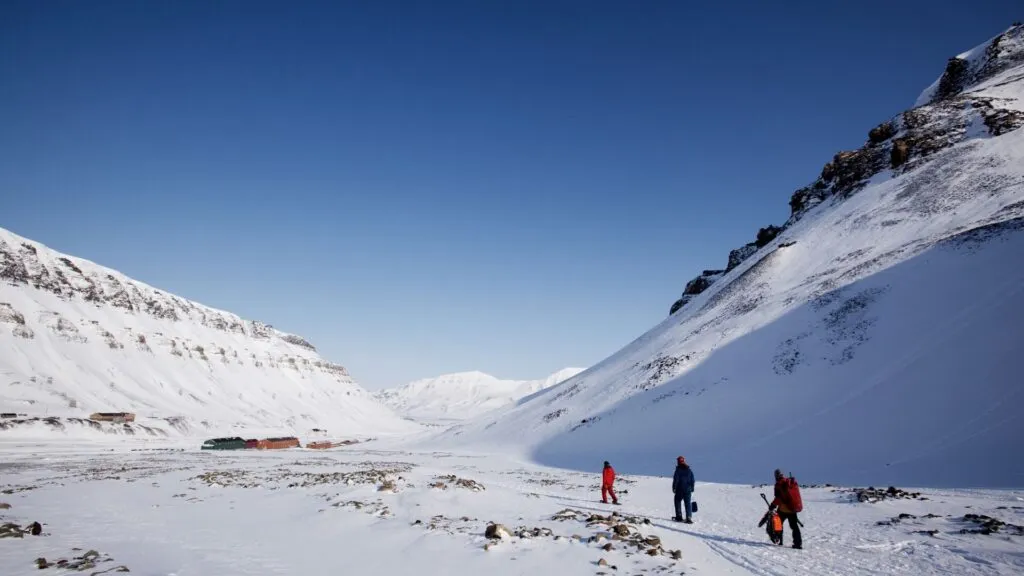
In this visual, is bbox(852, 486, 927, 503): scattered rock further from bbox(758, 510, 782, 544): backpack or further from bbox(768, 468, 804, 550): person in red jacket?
bbox(758, 510, 782, 544): backpack

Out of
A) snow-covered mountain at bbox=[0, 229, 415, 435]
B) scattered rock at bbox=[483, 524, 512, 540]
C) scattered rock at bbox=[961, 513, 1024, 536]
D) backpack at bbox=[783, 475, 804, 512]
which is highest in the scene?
snow-covered mountain at bbox=[0, 229, 415, 435]

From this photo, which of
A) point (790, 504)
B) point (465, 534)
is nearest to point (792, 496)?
point (790, 504)

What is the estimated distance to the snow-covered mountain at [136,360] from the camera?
8144 cm

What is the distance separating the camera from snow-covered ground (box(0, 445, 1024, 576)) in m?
9.27

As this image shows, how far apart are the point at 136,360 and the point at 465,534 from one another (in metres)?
122

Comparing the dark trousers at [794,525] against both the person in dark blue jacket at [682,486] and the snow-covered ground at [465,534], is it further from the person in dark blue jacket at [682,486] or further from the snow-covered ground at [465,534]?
the person in dark blue jacket at [682,486]

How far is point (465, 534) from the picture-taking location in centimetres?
1142

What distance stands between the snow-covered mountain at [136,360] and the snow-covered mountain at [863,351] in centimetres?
6177

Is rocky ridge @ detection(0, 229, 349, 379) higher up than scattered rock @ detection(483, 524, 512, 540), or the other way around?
rocky ridge @ detection(0, 229, 349, 379)

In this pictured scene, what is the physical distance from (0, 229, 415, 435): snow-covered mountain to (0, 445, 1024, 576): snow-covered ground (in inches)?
2793

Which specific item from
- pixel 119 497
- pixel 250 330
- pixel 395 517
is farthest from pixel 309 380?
pixel 395 517

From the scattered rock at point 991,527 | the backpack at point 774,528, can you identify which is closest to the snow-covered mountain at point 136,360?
the backpack at point 774,528

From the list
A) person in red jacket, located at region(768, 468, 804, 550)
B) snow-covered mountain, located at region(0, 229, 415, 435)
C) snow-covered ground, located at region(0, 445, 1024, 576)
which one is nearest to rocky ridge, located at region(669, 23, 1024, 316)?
snow-covered ground, located at region(0, 445, 1024, 576)

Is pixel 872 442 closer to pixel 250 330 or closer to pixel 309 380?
pixel 309 380
